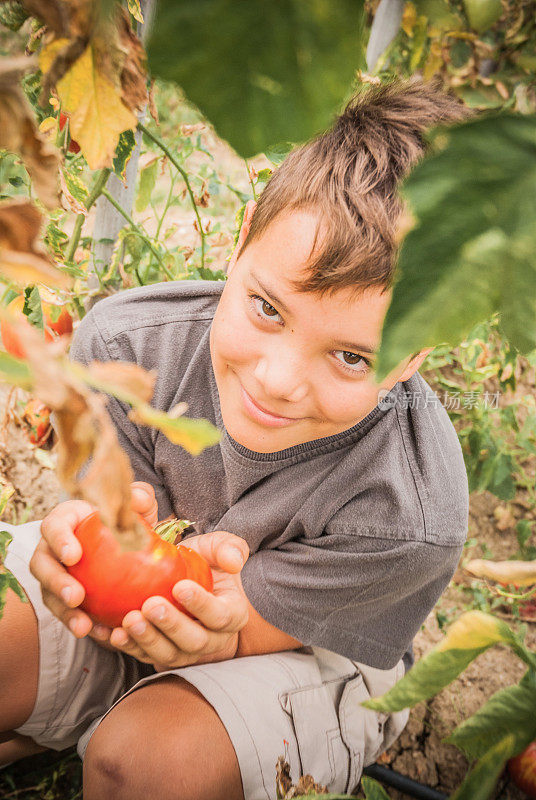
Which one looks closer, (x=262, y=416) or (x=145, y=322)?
(x=262, y=416)

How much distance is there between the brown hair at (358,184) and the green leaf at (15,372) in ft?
1.87

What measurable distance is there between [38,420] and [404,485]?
0.72 metres

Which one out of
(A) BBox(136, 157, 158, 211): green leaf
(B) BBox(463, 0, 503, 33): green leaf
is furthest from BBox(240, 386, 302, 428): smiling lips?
(B) BBox(463, 0, 503, 33): green leaf

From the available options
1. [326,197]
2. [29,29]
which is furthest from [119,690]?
[29,29]

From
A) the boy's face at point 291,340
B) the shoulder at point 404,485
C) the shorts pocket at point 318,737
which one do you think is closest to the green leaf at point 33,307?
the boy's face at point 291,340

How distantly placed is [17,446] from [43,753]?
74cm

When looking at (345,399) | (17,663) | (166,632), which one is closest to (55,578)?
(166,632)

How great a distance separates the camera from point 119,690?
3.60ft

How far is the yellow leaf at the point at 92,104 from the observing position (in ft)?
0.85

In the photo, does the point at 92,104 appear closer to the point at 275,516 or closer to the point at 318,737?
the point at 275,516

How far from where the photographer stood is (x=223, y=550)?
0.81 m

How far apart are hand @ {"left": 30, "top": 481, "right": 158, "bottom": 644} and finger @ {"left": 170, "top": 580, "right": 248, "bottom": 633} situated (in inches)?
4.2

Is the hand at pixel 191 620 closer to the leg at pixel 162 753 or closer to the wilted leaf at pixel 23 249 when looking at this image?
the leg at pixel 162 753

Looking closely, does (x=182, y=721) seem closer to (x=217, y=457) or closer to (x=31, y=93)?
(x=217, y=457)
